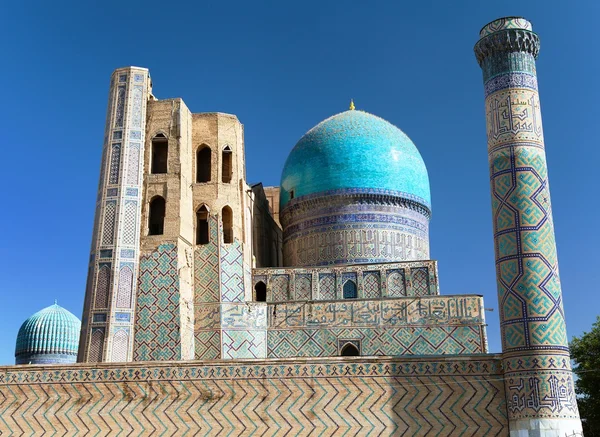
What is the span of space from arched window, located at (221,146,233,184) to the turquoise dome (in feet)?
7.95

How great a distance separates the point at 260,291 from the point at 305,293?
99 centimetres

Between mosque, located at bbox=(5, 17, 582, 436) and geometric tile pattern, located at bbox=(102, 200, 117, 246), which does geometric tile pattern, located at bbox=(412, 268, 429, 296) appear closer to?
mosque, located at bbox=(5, 17, 582, 436)

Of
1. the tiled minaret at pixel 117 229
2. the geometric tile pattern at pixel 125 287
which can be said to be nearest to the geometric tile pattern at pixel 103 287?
the tiled minaret at pixel 117 229

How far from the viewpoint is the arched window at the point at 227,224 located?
613 inches

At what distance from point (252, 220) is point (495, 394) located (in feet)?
28.5

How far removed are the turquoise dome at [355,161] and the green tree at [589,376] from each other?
4.88 meters

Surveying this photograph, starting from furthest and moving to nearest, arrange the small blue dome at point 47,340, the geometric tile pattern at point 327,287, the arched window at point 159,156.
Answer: the small blue dome at point 47,340
the arched window at point 159,156
the geometric tile pattern at point 327,287

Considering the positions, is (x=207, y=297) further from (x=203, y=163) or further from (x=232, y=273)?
(x=203, y=163)

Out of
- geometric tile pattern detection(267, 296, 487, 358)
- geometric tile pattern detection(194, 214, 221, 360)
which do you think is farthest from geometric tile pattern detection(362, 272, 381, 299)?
geometric tile pattern detection(194, 214, 221, 360)

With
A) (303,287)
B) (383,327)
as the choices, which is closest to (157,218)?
(303,287)

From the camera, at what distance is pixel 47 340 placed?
2800cm

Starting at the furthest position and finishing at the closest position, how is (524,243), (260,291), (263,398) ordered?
1. (260,291)
2. (263,398)
3. (524,243)

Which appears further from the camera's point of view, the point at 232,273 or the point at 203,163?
the point at 203,163

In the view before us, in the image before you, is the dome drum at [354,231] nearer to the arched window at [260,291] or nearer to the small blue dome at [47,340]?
the arched window at [260,291]
